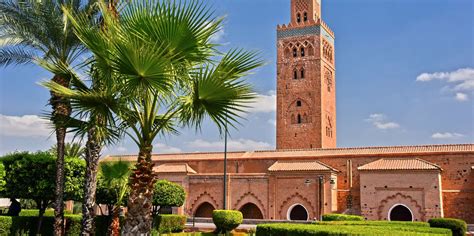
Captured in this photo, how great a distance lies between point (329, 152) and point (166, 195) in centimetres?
1405

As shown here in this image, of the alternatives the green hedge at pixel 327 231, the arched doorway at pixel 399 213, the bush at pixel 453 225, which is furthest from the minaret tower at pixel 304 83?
the green hedge at pixel 327 231

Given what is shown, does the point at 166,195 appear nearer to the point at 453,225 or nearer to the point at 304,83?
the point at 453,225

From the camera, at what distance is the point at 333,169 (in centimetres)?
2948

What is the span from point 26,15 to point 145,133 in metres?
6.76

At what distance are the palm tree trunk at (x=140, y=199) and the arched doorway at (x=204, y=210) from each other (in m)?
25.3

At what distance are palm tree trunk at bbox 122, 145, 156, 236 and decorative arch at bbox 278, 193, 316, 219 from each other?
2251 cm

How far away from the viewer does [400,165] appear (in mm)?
27453

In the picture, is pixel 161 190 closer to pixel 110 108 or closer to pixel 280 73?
pixel 110 108

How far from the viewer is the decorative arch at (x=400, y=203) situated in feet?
86.8

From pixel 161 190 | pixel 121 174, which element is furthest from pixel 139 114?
pixel 161 190

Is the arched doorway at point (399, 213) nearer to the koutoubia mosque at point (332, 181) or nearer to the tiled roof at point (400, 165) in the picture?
the koutoubia mosque at point (332, 181)

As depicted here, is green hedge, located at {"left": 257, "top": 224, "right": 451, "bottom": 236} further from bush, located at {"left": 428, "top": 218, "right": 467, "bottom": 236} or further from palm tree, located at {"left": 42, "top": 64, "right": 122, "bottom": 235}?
bush, located at {"left": 428, "top": 218, "right": 467, "bottom": 236}

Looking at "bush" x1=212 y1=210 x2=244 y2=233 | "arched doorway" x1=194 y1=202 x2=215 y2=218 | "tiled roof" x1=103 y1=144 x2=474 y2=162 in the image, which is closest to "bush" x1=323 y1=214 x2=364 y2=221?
"bush" x1=212 y1=210 x2=244 y2=233

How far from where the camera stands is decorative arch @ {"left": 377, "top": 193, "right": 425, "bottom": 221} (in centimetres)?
2647
